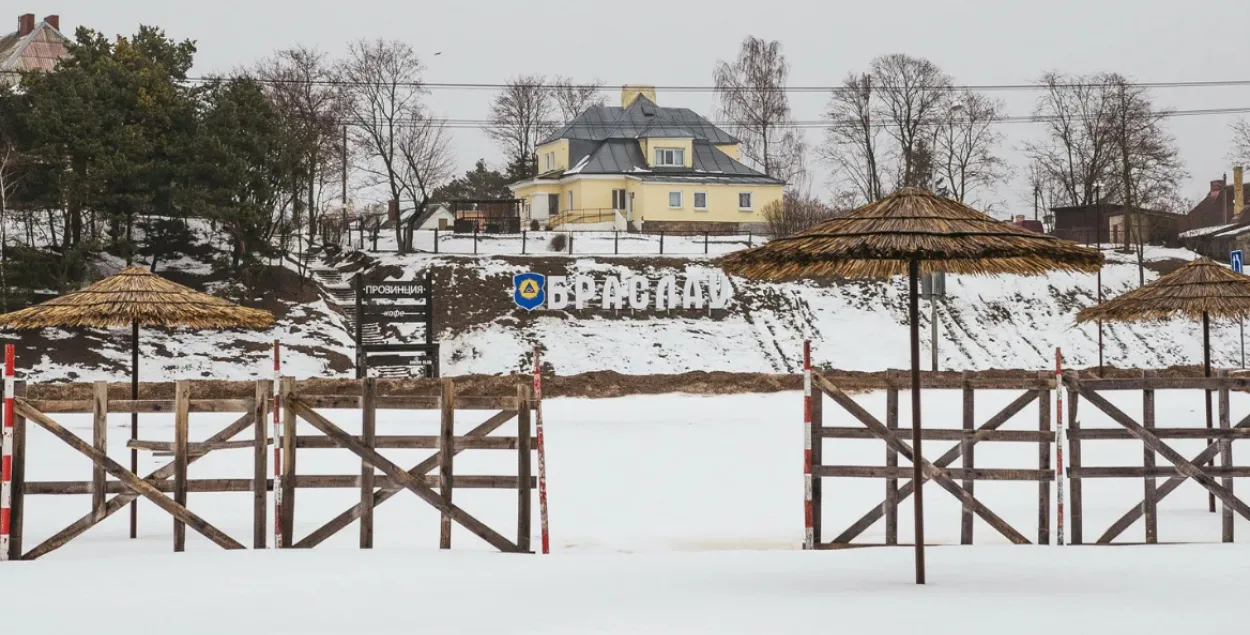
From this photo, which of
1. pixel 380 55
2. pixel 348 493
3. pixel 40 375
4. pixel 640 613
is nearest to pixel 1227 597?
pixel 640 613

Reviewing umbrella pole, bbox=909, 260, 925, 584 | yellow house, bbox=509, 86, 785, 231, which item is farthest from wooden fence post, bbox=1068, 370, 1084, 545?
yellow house, bbox=509, 86, 785, 231

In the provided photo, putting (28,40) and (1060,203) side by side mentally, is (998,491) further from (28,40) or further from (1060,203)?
(1060,203)

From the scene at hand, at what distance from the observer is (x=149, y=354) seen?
35594mm

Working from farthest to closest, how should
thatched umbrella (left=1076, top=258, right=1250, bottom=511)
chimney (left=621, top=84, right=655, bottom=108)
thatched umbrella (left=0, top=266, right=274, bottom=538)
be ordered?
chimney (left=621, top=84, right=655, bottom=108)
thatched umbrella (left=1076, top=258, right=1250, bottom=511)
thatched umbrella (left=0, top=266, right=274, bottom=538)

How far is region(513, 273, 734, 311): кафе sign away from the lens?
4103cm

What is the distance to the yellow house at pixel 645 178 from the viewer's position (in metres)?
62.5

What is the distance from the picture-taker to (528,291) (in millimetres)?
40875

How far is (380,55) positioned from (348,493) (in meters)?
46.2

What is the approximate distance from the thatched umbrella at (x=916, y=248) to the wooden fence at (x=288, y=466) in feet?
9.35

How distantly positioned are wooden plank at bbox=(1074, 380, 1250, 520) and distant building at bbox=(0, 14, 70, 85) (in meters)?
59.9

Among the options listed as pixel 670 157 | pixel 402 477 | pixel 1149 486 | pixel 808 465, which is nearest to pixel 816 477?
pixel 808 465

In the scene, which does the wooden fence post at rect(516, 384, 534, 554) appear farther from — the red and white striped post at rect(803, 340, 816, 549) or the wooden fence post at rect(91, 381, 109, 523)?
the wooden fence post at rect(91, 381, 109, 523)

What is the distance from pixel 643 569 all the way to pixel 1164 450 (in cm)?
549

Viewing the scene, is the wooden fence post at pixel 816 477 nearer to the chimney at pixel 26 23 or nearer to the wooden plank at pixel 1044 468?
the wooden plank at pixel 1044 468
